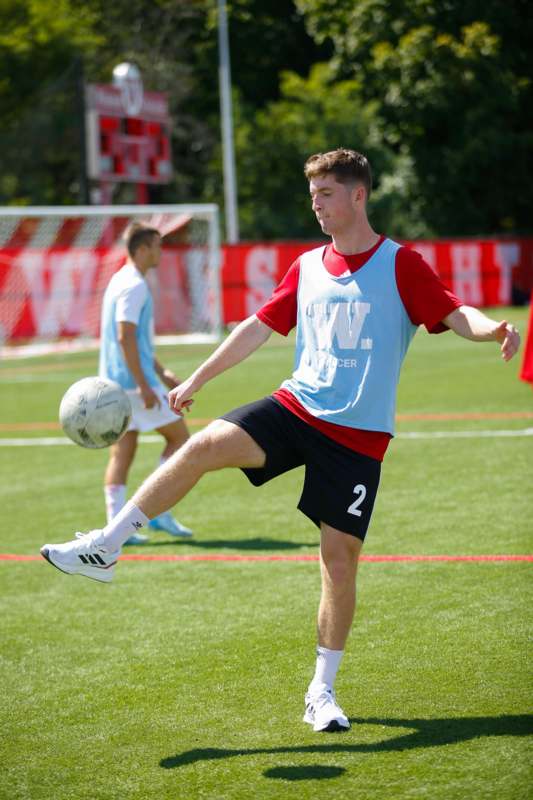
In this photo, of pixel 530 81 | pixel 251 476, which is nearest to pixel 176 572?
pixel 251 476

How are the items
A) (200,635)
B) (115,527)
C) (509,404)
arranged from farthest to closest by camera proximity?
(509,404) → (200,635) → (115,527)

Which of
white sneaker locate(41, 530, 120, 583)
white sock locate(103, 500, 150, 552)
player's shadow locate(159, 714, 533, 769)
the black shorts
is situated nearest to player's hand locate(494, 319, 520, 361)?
the black shorts

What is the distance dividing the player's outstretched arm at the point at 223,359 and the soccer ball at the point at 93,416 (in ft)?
3.87

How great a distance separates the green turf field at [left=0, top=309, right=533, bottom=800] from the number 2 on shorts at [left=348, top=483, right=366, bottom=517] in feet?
2.66

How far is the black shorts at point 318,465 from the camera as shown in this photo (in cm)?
475

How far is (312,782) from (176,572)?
135 inches

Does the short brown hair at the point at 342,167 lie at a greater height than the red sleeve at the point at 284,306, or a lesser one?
greater

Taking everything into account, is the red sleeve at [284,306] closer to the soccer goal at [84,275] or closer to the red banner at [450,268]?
the soccer goal at [84,275]

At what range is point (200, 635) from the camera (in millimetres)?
6062

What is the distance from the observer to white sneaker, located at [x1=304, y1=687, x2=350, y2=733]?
15.2ft

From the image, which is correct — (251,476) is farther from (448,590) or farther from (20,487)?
(20,487)

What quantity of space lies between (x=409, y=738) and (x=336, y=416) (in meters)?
1.24

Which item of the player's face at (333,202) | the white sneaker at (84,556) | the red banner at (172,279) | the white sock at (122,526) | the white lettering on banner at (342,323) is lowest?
the white sneaker at (84,556)

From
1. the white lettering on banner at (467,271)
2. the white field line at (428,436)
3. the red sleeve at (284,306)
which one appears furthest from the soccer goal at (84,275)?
the red sleeve at (284,306)
